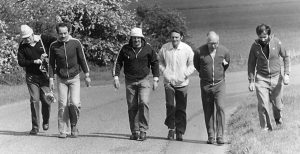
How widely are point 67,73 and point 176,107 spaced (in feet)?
6.36

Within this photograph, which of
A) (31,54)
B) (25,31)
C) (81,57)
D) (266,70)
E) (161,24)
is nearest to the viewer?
(266,70)

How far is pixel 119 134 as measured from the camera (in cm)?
1268

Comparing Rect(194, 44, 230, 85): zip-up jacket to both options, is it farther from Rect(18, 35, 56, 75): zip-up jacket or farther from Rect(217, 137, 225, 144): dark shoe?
Rect(18, 35, 56, 75): zip-up jacket

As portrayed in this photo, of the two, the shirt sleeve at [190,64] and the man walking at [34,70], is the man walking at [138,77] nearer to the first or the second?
the shirt sleeve at [190,64]

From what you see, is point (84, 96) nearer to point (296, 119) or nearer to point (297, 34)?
point (296, 119)

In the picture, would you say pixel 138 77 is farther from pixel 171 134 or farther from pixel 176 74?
pixel 171 134

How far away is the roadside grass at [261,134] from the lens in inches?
409

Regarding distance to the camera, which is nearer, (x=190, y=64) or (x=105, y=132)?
(x=190, y=64)

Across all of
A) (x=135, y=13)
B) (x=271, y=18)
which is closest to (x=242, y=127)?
(x=135, y=13)

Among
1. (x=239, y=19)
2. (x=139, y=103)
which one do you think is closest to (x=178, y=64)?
(x=139, y=103)

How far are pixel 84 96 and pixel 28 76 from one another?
6.46m

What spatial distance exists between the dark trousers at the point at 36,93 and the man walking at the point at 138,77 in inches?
58.5

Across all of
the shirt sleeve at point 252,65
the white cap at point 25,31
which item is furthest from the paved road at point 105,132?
the white cap at point 25,31

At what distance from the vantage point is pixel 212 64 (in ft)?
38.1
